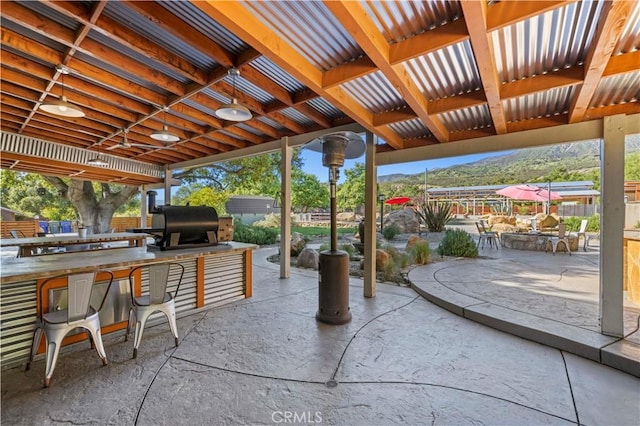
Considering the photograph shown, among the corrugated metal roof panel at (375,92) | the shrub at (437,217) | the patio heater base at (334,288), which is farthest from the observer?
the shrub at (437,217)

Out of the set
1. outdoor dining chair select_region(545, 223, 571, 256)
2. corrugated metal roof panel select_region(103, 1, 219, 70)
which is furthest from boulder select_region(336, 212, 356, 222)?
corrugated metal roof panel select_region(103, 1, 219, 70)

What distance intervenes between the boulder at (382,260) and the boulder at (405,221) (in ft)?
21.3

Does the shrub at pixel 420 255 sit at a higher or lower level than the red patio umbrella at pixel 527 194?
lower

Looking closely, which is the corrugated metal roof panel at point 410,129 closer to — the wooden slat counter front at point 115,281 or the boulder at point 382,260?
the boulder at point 382,260

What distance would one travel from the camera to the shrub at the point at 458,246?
7.33 meters

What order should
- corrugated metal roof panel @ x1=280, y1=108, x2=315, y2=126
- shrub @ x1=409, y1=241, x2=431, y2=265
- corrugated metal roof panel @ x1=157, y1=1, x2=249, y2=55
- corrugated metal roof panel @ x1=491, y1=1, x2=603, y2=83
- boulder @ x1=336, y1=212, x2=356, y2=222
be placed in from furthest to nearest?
boulder @ x1=336, y1=212, x2=356, y2=222, shrub @ x1=409, y1=241, x2=431, y2=265, corrugated metal roof panel @ x1=280, y1=108, x2=315, y2=126, corrugated metal roof panel @ x1=157, y1=1, x2=249, y2=55, corrugated metal roof panel @ x1=491, y1=1, x2=603, y2=83

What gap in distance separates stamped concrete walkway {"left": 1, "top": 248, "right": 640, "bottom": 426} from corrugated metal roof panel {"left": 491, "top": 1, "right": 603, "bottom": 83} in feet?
8.89

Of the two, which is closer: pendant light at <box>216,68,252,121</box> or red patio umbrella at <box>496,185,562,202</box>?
pendant light at <box>216,68,252,121</box>

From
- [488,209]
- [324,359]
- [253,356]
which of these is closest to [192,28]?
[253,356]

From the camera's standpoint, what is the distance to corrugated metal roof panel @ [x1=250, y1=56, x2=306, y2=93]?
9.80 feet

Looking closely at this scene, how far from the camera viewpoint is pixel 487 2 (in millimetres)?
1783

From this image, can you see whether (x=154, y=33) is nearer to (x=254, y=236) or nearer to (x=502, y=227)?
(x=254, y=236)

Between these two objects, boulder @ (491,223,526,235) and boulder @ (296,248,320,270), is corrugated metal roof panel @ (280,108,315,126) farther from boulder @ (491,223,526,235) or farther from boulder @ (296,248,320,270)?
boulder @ (491,223,526,235)

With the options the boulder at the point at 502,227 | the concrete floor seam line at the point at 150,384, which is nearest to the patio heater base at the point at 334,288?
the concrete floor seam line at the point at 150,384
